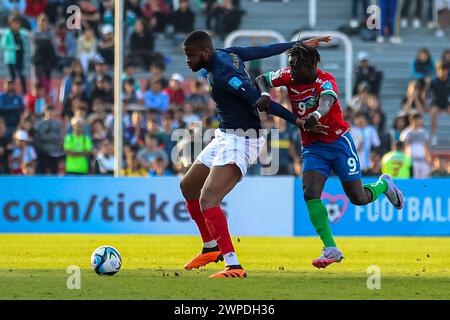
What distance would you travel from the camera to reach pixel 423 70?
25453mm

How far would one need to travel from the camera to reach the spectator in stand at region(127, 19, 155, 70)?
81.8 ft

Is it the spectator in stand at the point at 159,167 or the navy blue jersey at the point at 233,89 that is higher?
the navy blue jersey at the point at 233,89

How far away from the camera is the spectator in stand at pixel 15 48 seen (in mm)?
23484

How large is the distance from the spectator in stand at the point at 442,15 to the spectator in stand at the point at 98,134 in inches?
362

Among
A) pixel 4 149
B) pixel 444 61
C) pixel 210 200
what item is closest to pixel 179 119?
pixel 4 149

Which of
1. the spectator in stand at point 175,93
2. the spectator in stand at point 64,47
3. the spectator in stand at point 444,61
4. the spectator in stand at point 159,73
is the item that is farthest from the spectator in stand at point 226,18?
the spectator in stand at point 444,61

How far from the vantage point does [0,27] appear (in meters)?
26.1

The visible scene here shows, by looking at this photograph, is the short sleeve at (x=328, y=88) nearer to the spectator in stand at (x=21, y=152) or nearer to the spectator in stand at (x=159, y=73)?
the spectator in stand at (x=21, y=152)

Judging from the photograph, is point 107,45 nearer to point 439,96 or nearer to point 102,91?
point 102,91

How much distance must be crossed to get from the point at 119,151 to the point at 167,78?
6461 mm

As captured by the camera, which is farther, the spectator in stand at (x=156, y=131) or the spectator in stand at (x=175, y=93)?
the spectator in stand at (x=175, y=93)

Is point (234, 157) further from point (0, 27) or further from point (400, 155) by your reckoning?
point (0, 27)

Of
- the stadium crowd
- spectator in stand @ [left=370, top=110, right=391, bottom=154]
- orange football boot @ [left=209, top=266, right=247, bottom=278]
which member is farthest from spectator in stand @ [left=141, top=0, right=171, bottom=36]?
orange football boot @ [left=209, top=266, right=247, bottom=278]
